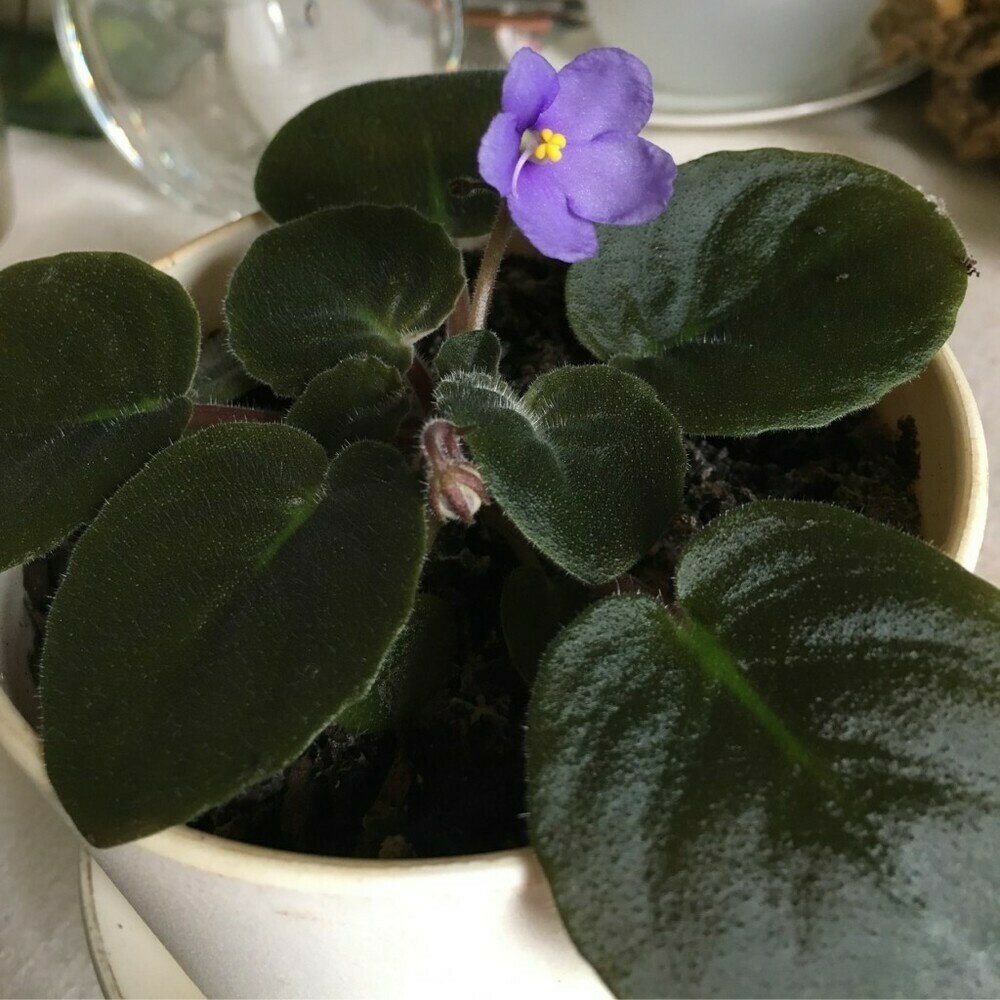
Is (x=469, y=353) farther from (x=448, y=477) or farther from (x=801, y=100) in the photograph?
(x=801, y=100)

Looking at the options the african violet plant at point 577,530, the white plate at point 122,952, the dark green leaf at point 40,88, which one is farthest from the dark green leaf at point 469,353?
the dark green leaf at point 40,88

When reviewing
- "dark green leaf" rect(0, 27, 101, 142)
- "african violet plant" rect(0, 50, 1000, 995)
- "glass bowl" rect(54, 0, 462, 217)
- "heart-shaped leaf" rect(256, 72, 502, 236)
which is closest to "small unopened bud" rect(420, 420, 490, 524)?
"african violet plant" rect(0, 50, 1000, 995)

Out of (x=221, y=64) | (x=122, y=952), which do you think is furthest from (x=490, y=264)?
(x=221, y=64)

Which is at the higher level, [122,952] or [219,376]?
[219,376]

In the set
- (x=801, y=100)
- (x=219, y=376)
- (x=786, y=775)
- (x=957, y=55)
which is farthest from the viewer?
(x=801, y=100)

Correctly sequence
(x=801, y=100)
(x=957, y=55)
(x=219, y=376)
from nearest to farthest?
(x=219, y=376)
(x=957, y=55)
(x=801, y=100)

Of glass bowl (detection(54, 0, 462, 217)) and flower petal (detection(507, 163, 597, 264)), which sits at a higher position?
flower petal (detection(507, 163, 597, 264))

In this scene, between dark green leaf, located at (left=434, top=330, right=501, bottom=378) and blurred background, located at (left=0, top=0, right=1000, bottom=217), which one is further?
blurred background, located at (left=0, top=0, right=1000, bottom=217)

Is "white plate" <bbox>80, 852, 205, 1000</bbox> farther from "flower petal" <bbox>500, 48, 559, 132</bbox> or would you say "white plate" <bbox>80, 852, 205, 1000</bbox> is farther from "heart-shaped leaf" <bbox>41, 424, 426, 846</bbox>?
"flower petal" <bbox>500, 48, 559, 132</bbox>
